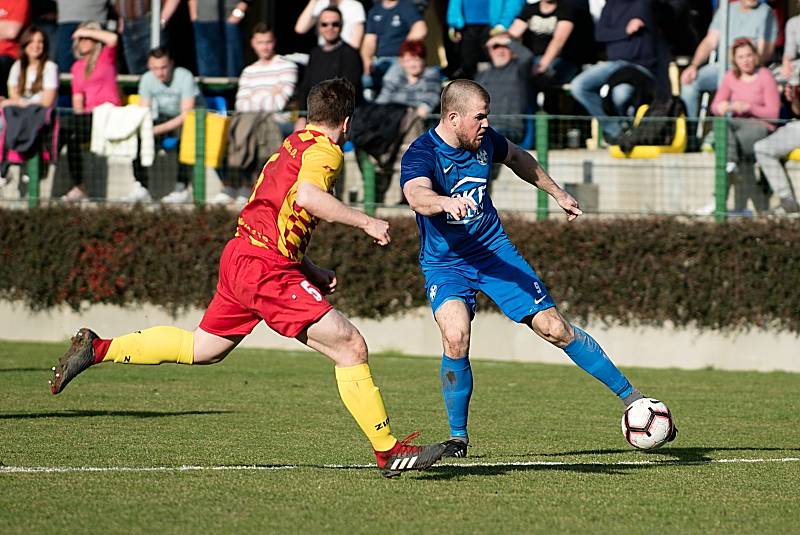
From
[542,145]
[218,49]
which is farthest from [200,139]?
[542,145]

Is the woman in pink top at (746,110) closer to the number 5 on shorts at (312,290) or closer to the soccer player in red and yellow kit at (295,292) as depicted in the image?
the soccer player in red and yellow kit at (295,292)

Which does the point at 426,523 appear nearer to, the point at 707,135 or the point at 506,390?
the point at 506,390

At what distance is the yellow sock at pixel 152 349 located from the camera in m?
8.05

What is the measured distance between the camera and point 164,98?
17438mm

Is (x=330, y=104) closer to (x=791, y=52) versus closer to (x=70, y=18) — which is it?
(x=791, y=52)

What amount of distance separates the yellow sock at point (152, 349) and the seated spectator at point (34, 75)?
1023cm

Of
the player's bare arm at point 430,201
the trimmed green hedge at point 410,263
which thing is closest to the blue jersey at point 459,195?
the player's bare arm at point 430,201

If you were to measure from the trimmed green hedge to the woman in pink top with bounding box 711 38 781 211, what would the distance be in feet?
1.42

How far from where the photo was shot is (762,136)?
1520cm

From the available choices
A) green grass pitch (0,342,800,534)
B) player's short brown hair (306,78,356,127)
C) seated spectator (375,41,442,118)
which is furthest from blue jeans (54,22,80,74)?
player's short brown hair (306,78,356,127)

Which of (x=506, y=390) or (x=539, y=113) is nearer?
(x=506, y=390)

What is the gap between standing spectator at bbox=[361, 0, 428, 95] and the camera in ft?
57.7

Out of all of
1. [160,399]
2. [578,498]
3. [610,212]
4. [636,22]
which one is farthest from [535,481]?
[636,22]

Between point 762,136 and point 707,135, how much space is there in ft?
1.95
